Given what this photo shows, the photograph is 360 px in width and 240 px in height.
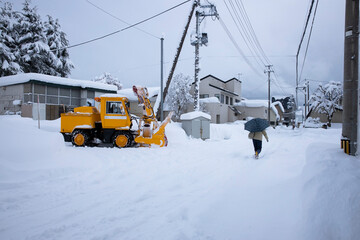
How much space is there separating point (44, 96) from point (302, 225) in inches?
889

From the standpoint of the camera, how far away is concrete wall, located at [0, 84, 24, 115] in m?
19.0

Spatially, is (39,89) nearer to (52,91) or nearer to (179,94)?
(52,91)

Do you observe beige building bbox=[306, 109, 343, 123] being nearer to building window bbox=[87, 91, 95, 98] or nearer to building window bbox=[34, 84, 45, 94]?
building window bbox=[87, 91, 95, 98]

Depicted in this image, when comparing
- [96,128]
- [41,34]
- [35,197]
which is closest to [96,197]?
[35,197]

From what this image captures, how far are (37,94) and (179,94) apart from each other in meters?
15.2

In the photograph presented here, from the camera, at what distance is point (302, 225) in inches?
117

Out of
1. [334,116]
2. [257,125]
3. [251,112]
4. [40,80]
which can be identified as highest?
[40,80]

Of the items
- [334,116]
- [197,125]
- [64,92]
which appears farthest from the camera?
[334,116]

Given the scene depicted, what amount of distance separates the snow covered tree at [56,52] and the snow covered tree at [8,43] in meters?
3.67

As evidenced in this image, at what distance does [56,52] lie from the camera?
28.9m

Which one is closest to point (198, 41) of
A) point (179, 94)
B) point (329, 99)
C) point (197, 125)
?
point (197, 125)

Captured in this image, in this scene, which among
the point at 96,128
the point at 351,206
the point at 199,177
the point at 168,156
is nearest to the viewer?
the point at 351,206

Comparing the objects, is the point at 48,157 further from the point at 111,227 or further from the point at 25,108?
the point at 25,108

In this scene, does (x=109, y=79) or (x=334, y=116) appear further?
(x=109, y=79)
